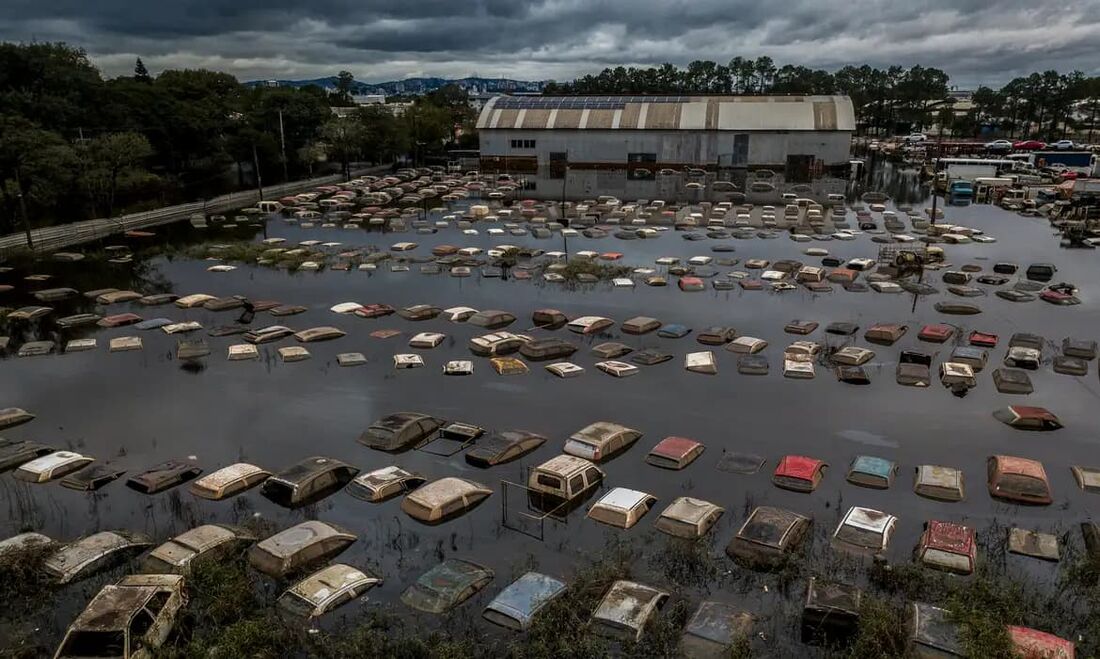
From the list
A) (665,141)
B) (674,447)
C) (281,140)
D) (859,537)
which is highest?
(281,140)

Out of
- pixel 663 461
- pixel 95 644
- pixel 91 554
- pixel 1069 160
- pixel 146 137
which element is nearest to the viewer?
pixel 95 644

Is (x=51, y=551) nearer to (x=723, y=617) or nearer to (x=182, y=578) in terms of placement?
(x=182, y=578)

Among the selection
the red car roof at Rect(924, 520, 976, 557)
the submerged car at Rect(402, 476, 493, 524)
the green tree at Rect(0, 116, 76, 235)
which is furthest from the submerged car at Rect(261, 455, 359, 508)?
the green tree at Rect(0, 116, 76, 235)

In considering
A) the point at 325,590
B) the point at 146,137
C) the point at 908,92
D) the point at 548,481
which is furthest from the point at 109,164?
the point at 908,92

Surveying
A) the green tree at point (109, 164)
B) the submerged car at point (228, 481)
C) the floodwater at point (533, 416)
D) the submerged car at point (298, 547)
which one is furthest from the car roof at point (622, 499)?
the green tree at point (109, 164)

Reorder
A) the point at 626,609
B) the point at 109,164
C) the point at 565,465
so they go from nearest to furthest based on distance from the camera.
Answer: the point at 626,609 → the point at 565,465 → the point at 109,164

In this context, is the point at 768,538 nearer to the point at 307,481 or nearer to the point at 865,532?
the point at 865,532

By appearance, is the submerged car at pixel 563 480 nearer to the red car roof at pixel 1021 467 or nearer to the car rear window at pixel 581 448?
the car rear window at pixel 581 448
